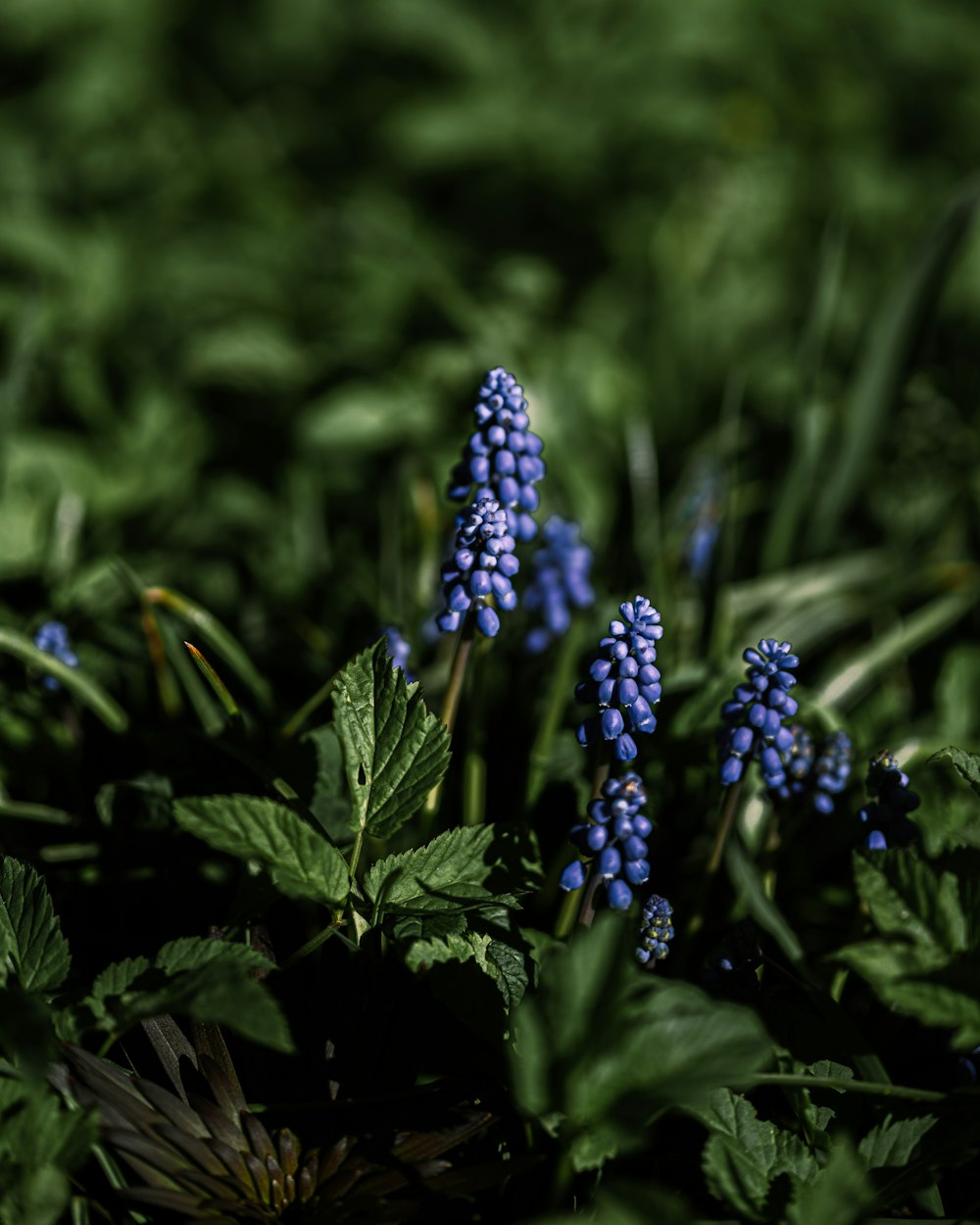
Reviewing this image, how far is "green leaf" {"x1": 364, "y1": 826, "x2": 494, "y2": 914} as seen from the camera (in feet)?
6.49

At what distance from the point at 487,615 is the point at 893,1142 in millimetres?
1181

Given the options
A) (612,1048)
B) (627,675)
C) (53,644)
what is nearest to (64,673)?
(53,644)

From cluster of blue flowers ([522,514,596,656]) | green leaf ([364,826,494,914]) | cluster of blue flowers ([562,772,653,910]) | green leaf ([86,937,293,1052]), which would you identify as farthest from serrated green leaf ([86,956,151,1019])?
cluster of blue flowers ([522,514,596,656])

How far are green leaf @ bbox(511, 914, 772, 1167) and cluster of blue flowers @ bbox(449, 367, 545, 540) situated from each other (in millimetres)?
960

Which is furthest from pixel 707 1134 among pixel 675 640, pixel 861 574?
pixel 861 574

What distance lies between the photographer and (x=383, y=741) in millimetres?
2039

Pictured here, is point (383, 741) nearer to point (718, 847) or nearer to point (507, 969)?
point (507, 969)

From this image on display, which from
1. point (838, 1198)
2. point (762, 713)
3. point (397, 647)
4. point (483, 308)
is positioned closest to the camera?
point (838, 1198)

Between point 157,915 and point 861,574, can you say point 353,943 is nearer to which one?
point 157,915

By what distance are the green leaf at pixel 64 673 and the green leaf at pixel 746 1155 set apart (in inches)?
62.7

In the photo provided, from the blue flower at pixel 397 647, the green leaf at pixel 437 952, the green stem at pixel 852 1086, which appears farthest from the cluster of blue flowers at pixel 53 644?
the green stem at pixel 852 1086

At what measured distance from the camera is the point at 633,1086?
1.63 meters

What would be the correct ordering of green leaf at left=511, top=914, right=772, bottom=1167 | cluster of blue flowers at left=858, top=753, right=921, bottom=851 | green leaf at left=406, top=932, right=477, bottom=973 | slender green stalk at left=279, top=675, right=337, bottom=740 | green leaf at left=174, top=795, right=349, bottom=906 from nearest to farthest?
green leaf at left=511, top=914, right=772, bottom=1167 < green leaf at left=174, top=795, right=349, bottom=906 < green leaf at left=406, top=932, right=477, bottom=973 < cluster of blue flowers at left=858, top=753, right=921, bottom=851 < slender green stalk at left=279, top=675, right=337, bottom=740

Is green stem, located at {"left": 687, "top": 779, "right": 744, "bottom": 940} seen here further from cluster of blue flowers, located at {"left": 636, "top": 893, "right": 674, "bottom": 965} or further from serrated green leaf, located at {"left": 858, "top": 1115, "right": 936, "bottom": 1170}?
serrated green leaf, located at {"left": 858, "top": 1115, "right": 936, "bottom": 1170}
